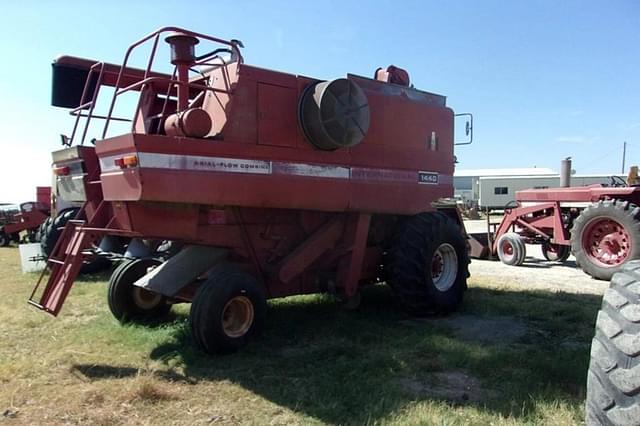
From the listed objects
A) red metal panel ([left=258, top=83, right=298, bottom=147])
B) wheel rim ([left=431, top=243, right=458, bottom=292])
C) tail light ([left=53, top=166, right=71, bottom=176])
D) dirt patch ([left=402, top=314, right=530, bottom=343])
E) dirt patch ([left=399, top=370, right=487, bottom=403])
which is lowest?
dirt patch ([left=399, top=370, right=487, bottom=403])

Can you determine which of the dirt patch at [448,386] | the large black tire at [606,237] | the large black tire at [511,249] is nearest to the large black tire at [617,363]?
the dirt patch at [448,386]

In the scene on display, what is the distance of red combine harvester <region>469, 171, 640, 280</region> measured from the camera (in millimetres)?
9961

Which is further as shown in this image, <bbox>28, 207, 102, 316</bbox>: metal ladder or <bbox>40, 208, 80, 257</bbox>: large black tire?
<bbox>40, 208, 80, 257</bbox>: large black tire

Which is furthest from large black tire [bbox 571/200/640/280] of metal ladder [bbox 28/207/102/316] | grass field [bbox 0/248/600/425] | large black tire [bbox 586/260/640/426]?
metal ladder [bbox 28/207/102/316]

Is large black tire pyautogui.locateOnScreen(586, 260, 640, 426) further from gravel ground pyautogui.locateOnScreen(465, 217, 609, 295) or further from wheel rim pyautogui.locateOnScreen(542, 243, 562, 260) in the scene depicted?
wheel rim pyautogui.locateOnScreen(542, 243, 562, 260)

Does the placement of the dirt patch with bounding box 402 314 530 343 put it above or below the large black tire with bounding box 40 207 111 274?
below

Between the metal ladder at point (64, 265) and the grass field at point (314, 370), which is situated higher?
the metal ladder at point (64, 265)

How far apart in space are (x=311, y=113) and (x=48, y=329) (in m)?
3.93

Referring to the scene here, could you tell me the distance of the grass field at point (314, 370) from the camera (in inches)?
156

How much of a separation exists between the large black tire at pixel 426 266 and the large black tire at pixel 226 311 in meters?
1.98

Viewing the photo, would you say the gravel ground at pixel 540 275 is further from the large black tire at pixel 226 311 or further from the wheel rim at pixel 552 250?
the large black tire at pixel 226 311

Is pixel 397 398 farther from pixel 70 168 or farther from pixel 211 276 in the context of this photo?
pixel 70 168

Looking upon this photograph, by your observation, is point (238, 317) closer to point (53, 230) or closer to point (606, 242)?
point (53, 230)

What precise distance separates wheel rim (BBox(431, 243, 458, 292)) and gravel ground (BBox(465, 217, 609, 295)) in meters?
2.39
